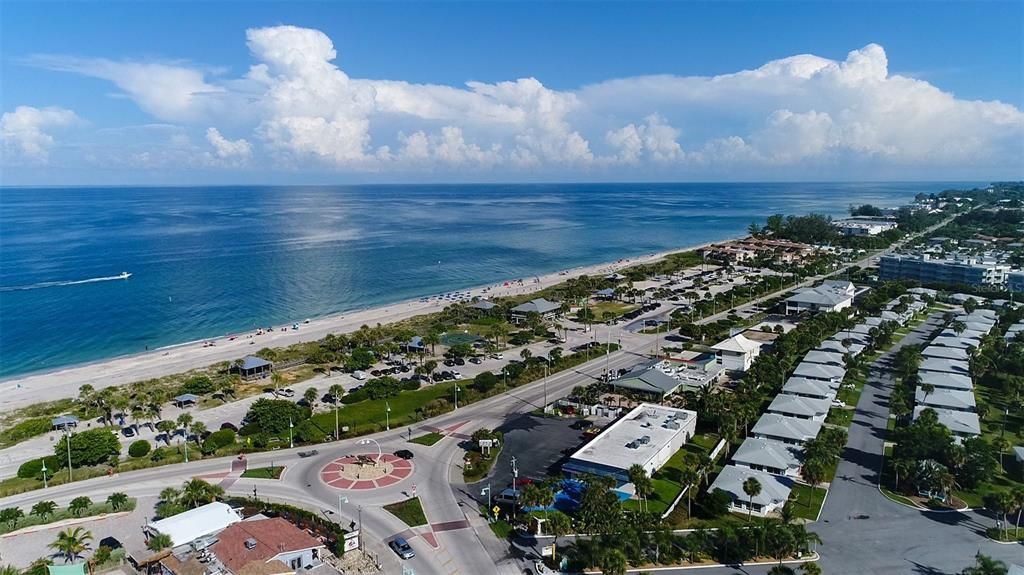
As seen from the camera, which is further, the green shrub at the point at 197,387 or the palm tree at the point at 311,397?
the green shrub at the point at 197,387

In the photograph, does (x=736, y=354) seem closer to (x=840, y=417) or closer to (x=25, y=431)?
(x=840, y=417)

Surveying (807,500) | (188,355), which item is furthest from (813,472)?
Answer: (188,355)

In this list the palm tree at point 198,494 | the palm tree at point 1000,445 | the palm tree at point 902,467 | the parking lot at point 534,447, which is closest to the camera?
the palm tree at point 198,494

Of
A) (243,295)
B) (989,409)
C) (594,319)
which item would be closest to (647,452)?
(989,409)

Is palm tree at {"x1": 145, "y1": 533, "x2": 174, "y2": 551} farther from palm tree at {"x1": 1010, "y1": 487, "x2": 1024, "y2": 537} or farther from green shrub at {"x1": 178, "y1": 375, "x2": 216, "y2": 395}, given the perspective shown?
palm tree at {"x1": 1010, "y1": 487, "x2": 1024, "y2": 537}

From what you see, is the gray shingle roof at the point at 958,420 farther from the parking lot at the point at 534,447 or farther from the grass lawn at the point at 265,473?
the grass lawn at the point at 265,473

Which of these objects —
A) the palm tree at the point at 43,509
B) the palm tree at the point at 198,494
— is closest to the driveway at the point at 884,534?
the palm tree at the point at 198,494
